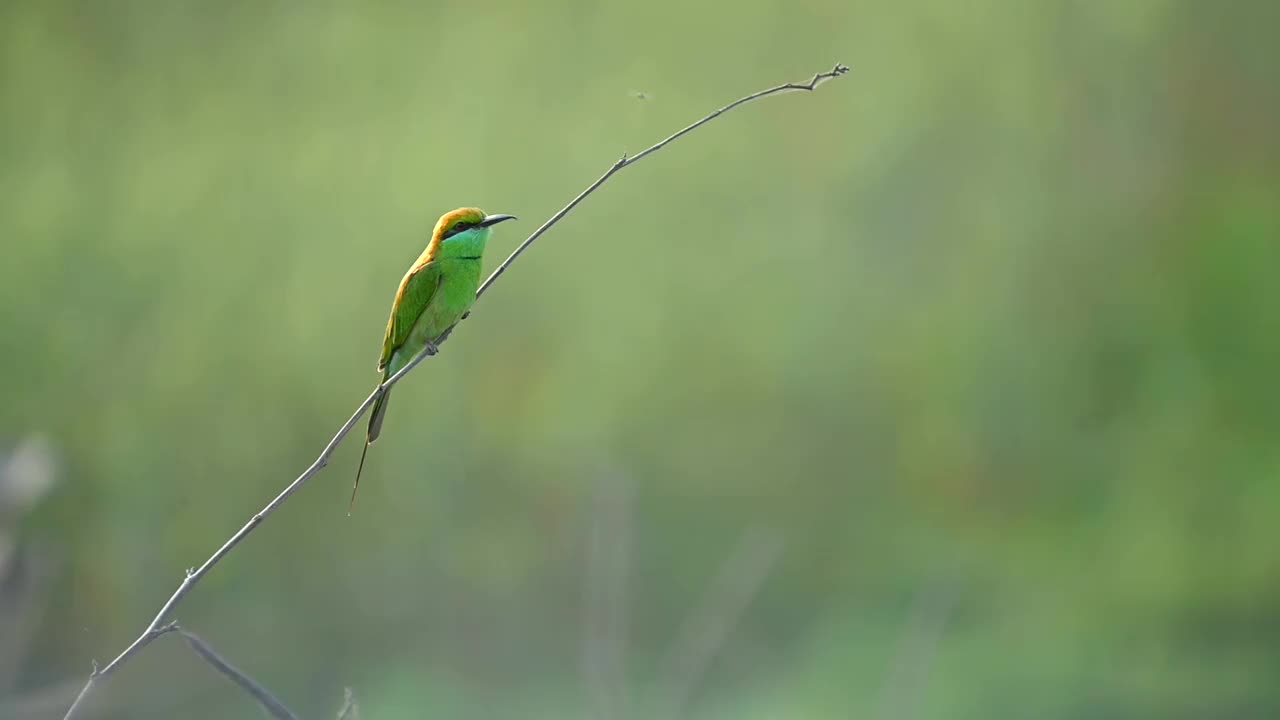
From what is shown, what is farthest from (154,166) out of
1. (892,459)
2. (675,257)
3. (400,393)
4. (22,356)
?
(892,459)

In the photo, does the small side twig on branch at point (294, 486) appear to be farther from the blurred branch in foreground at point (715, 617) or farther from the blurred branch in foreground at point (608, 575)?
the blurred branch in foreground at point (715, 617)

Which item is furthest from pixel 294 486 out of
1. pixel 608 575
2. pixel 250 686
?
pixel 608 575

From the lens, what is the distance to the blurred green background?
295 cm

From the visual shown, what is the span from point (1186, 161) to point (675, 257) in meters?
1.33

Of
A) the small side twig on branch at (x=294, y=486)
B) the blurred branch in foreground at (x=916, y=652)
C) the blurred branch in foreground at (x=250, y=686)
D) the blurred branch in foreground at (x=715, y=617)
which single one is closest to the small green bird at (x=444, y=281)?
the small side twig on branch at (x=294, y=486)

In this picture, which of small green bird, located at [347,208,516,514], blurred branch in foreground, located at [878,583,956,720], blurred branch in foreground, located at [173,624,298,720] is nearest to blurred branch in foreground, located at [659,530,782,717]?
blurred branch in foreground, located at [878,583,956,720]

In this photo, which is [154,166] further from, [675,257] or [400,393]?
[675,257]

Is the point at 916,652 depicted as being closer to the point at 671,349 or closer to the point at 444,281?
the point at 671,349

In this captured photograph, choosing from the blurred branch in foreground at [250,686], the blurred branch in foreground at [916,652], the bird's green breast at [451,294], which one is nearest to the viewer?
the blurred branch in foreground at [250,686]

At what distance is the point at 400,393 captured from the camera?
3.00 meters

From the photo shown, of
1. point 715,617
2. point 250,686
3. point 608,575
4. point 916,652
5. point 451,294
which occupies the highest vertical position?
point 451,294

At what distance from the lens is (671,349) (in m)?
3.03

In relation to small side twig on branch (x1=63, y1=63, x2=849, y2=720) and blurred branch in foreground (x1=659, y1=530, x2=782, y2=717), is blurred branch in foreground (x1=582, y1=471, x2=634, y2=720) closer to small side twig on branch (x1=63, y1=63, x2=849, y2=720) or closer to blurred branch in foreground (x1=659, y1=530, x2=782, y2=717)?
blurred branch in foreground (x1=659, y1=530, x2=782, y2=717)

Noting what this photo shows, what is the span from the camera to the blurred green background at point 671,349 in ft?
9.68
